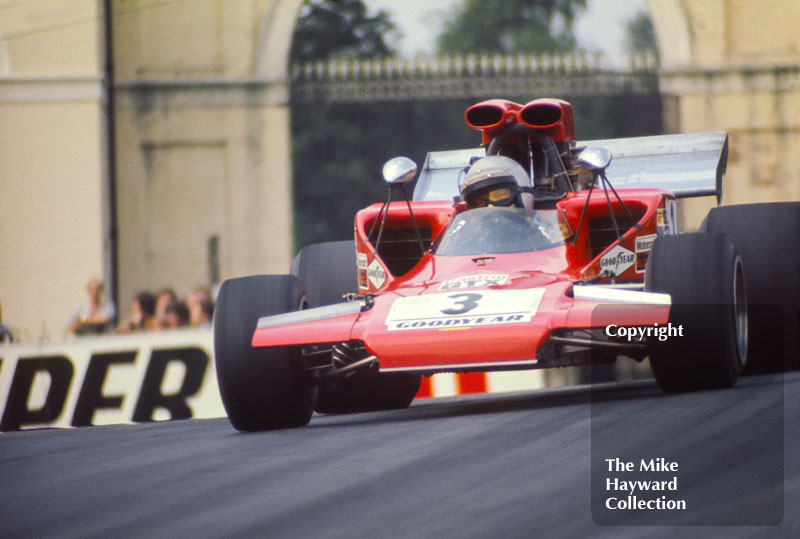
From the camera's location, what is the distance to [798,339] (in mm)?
7797

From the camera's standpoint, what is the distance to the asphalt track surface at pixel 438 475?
12.9 ft

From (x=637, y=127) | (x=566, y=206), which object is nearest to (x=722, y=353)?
(x=566, y=206)

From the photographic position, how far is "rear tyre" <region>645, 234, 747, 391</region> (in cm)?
620

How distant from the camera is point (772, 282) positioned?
7.62m

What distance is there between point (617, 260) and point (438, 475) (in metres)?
2.75

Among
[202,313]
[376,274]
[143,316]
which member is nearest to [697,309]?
[376,274]

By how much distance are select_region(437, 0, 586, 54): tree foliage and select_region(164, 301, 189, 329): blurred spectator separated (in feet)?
149

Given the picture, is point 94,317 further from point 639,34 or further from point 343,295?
point 639,34

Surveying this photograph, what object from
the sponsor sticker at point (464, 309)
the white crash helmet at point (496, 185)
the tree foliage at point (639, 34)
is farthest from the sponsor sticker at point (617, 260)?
the tree foliage at point (639, 34)

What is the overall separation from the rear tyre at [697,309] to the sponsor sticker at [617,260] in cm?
64

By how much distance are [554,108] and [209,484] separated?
3.86 meters

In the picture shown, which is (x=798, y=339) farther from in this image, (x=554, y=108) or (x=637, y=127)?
(x=637, y=127)

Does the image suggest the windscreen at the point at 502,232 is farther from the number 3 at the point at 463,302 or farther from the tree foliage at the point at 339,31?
the tree foliage at the point at 339,31

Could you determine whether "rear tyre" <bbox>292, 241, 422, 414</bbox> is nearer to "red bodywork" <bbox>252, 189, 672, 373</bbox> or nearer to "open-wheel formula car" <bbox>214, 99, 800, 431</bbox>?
"open-wheel formula car" <bbox>214, 99, 800, 431</bbox>
